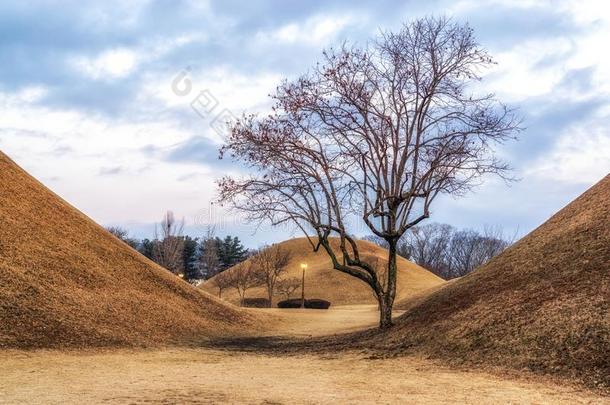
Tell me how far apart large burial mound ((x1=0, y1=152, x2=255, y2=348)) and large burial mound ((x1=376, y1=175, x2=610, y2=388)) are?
816cm

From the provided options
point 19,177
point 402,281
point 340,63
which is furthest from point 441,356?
point 402,281

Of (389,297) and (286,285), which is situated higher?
(286,285)

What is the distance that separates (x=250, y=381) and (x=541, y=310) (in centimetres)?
712

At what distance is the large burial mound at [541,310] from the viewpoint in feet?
34.0

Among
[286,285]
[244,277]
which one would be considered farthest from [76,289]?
[286,285]

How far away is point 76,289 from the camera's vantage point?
18.7 meters

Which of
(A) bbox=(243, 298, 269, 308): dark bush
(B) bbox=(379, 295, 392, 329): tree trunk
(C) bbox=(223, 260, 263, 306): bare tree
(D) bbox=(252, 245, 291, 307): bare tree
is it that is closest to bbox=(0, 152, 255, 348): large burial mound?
(B) bbox=(379, 295, 392, 329): tree trunk

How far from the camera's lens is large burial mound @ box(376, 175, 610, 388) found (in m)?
10.4

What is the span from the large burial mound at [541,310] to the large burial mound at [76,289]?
816 centimetres

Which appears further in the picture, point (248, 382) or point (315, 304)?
point (315, 304)

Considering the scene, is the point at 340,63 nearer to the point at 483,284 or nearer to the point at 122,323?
the point at 483,284

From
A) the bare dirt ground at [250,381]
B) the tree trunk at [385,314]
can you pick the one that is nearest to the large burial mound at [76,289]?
the bare dirt ground at [250,381]

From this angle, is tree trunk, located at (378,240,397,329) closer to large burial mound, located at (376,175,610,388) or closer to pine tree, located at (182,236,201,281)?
large burial mound, located at (376,175,610,388)

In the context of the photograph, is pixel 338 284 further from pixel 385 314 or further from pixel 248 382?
pixel 248 382
